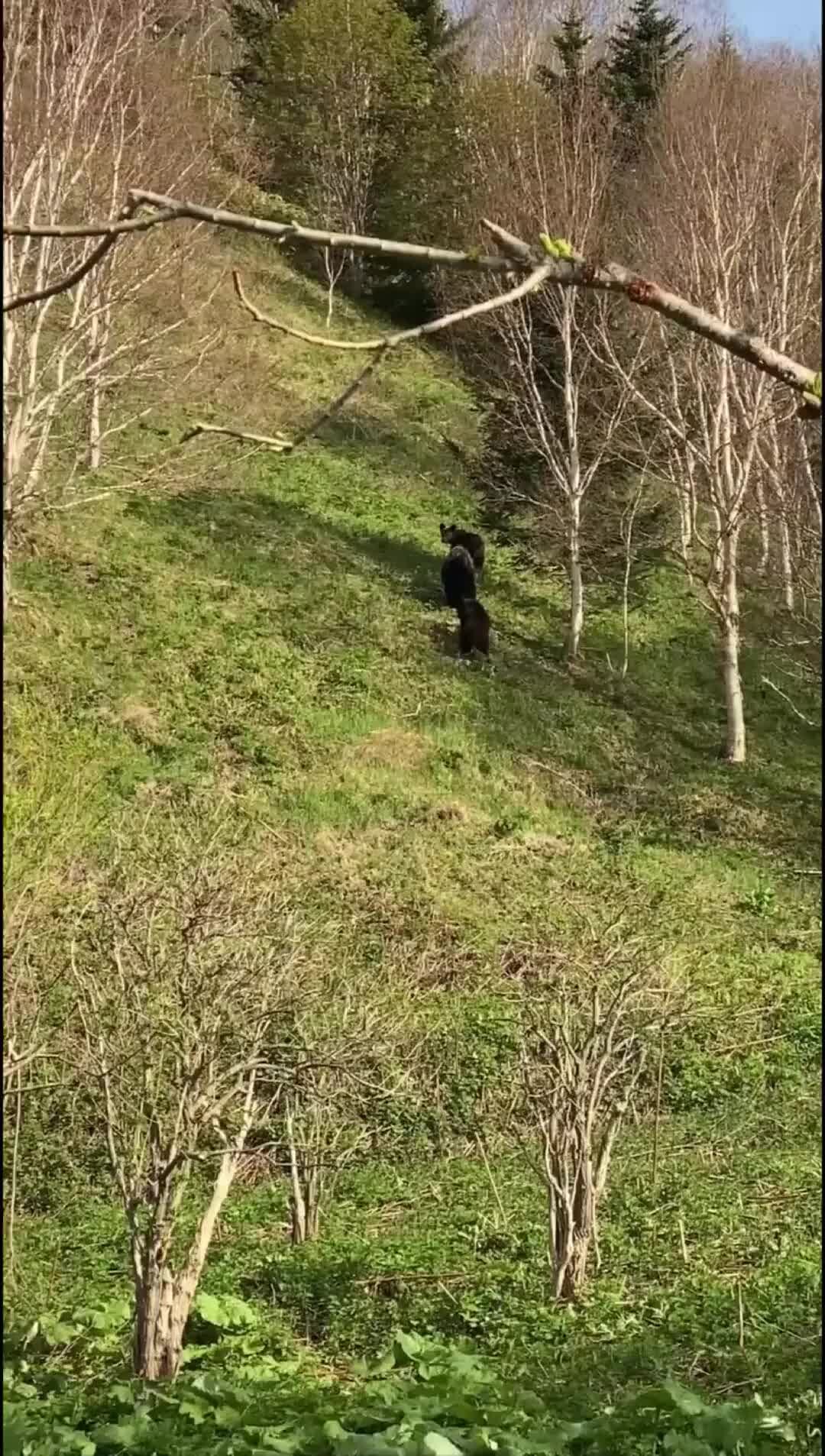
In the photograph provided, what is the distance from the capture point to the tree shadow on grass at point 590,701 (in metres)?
15.3

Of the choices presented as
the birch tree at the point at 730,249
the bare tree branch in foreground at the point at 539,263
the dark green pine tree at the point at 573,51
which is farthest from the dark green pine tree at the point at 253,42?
the bare tree branch in foreground at the point at 539,263

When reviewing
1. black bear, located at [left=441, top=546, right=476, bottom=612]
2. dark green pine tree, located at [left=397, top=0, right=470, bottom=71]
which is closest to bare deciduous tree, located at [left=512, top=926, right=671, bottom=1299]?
black bear, located at [left=441, top=546, right=476, bottom=612]

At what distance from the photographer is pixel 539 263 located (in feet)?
4.37

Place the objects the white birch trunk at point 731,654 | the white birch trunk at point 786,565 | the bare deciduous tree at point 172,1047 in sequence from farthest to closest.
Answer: the white birch trunk at point 731,654 → the white birch trunk at point 786,565 → the bare deciduous tree at point 172,1047

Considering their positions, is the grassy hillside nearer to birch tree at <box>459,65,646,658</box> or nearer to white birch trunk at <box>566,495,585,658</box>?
white birch trunk at <box>566,495,585,658</box>

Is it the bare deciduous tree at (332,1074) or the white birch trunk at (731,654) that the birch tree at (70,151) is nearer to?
the bare deciduous tree at (332,1074)

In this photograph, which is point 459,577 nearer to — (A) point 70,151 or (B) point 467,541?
(B) point 467,541

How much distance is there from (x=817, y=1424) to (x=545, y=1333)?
6.67 feet

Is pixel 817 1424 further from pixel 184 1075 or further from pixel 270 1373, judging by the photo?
pixel 184 1075

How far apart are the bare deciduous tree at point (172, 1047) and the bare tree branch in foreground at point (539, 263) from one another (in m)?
4.50

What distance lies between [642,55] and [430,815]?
54.6 feet

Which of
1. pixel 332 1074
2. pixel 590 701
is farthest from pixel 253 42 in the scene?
pixel 332 1074

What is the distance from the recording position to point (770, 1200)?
7.68m

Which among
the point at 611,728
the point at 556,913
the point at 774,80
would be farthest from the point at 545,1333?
the point at 774,80
